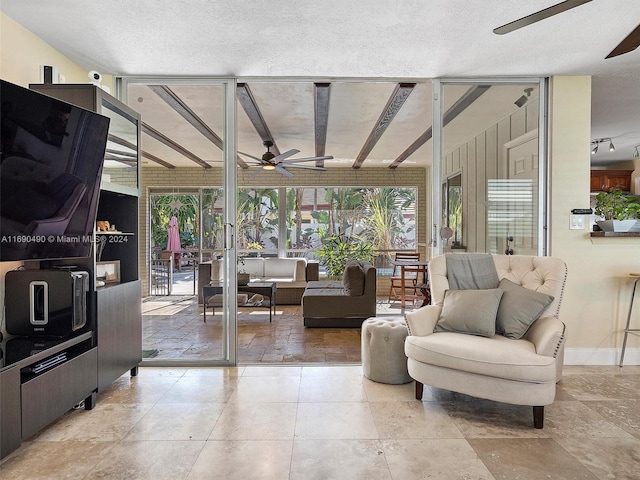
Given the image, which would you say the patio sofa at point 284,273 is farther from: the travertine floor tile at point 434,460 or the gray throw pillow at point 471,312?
the travertine floor tile at point 434,460

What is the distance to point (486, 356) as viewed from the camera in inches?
102

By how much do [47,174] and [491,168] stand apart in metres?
3.42

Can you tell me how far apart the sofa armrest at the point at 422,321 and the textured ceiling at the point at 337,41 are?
172cm

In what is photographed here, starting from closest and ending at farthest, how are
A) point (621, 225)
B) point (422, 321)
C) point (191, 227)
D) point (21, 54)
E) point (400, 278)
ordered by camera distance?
point (21, 54) → point (422, 321) → point (621, 225) → point (191, 227) → point (400, 278)

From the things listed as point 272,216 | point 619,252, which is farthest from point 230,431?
point 272,216

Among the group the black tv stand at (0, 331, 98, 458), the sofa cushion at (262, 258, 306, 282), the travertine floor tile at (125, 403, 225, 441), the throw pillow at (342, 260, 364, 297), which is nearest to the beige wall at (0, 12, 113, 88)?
the black tv stand at (0, 331, 98, 458)

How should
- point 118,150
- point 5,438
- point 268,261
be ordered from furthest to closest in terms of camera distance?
point 268,261
point 118,150
point 5,438

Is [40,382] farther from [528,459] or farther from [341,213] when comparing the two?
[341,213]

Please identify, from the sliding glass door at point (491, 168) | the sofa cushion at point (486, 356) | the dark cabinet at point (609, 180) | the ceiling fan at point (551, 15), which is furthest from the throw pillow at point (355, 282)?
the dark cabinet at point (609, 180)

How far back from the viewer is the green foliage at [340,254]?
27.0 ft

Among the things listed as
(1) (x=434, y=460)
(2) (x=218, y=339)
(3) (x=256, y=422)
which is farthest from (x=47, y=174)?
(1) (x=434, y=460)

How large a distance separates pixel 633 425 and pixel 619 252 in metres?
1.75

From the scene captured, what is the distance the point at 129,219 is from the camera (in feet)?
11.6

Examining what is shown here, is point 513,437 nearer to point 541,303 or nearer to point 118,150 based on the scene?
point 541,303
